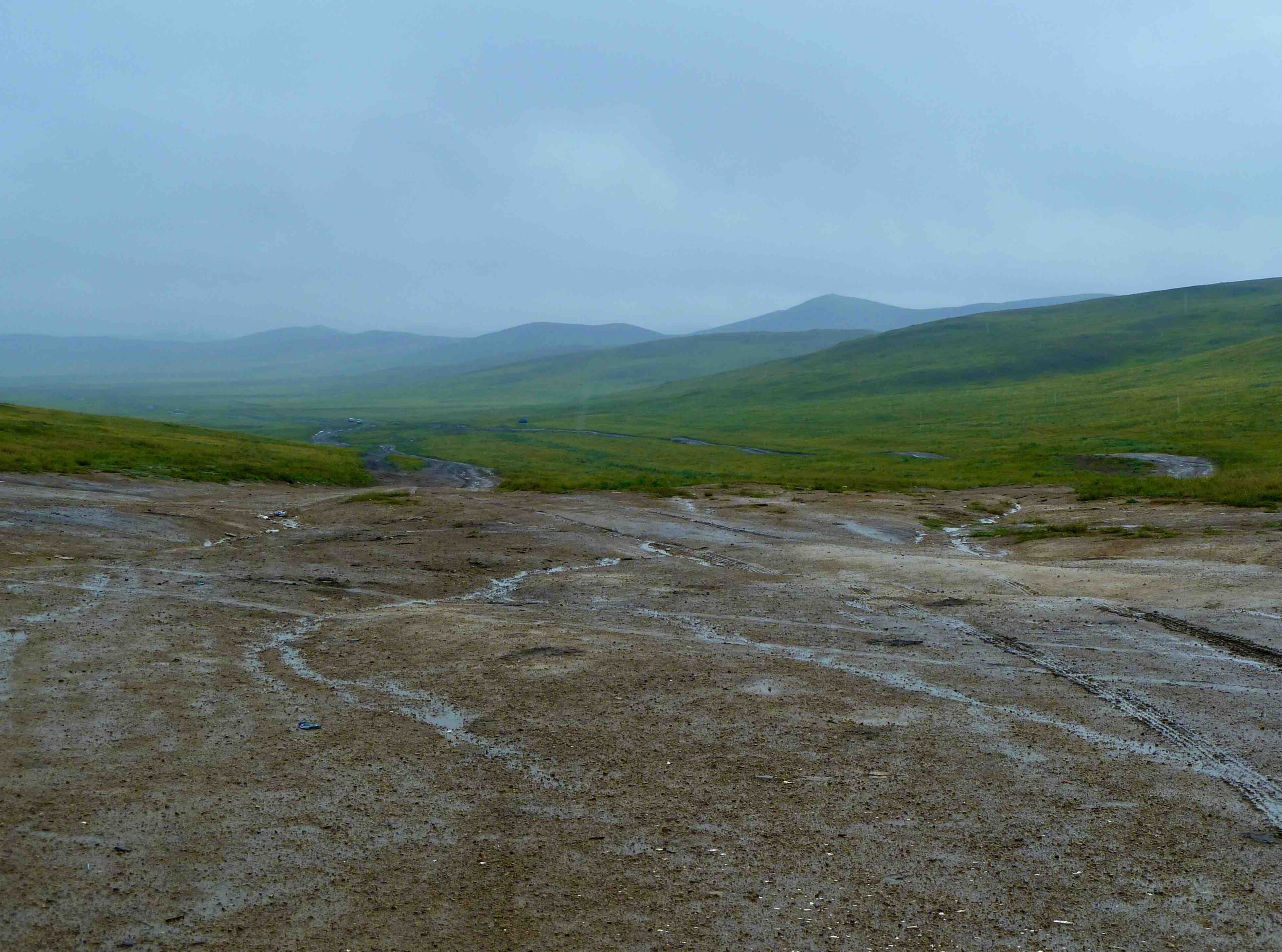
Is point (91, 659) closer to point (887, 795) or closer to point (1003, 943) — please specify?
point (887, 795)

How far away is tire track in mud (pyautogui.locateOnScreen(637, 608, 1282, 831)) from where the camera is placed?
9.98m

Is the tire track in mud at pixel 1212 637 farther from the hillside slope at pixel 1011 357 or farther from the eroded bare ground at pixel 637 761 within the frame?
the hillside slope at pixel 1011 357

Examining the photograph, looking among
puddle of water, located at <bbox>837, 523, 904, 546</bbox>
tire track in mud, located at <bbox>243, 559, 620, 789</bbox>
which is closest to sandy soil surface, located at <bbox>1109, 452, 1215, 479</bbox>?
puddle of water, located at <bbox>837, 523, 904, 546</bbox>

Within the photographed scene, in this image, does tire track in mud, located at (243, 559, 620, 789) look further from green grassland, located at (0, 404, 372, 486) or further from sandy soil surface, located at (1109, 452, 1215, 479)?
sandy soil surface, located at (1109, 452, 1215, 479)

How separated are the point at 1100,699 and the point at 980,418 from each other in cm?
9794

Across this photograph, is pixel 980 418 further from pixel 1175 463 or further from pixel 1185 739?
pixel 1185 739

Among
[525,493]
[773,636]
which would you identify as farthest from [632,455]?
[773,636]

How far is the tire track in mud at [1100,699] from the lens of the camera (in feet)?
32.7

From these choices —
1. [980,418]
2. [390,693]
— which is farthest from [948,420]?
[390,693]

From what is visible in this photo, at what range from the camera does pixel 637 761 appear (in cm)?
1070

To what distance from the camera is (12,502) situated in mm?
29016

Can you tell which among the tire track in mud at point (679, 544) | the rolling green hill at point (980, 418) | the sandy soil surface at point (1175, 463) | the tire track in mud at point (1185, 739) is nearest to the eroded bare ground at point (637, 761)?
the tire track in mud at point (1185, 739)

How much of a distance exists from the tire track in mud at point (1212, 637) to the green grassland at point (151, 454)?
37.1 meters

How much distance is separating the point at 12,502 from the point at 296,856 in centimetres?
2550
